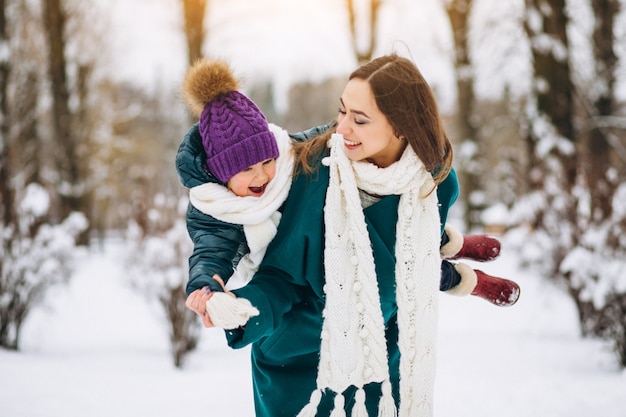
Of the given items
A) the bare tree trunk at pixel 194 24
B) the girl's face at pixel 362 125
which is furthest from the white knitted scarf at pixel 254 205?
the bare tree trunk at pixel 194 24

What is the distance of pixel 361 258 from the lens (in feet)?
6.22

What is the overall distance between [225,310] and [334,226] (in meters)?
0.52

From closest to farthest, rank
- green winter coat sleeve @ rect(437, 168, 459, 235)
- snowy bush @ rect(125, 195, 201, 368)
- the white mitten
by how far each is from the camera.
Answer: the white mitten → green winter coat sleeve @ rect(437, 168, 459, 235) → snowy bush @ rect(125, 195, 201, 368)

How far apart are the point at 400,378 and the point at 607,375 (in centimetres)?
342

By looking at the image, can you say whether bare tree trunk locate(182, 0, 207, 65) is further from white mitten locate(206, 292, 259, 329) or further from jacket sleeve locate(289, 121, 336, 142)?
white mitten locate(206, 292, 259, 329)

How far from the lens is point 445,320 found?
7.46m

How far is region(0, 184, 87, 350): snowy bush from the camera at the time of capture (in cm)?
588

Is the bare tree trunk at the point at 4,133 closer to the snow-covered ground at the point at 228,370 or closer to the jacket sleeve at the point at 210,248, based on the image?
the snow-covered ground at the point at 228,370

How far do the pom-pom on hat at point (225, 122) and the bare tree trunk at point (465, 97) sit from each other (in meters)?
11.5

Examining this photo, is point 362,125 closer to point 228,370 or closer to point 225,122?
point 225,122

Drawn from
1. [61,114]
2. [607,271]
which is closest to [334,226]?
[607,271]

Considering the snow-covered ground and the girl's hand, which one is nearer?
the girl's hand

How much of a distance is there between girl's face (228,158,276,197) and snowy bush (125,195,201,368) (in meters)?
3.68

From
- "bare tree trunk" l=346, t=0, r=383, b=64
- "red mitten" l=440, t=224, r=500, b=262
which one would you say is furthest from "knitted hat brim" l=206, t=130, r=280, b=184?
"bare tree trunk" l=346, t=0, r=383, b=64
